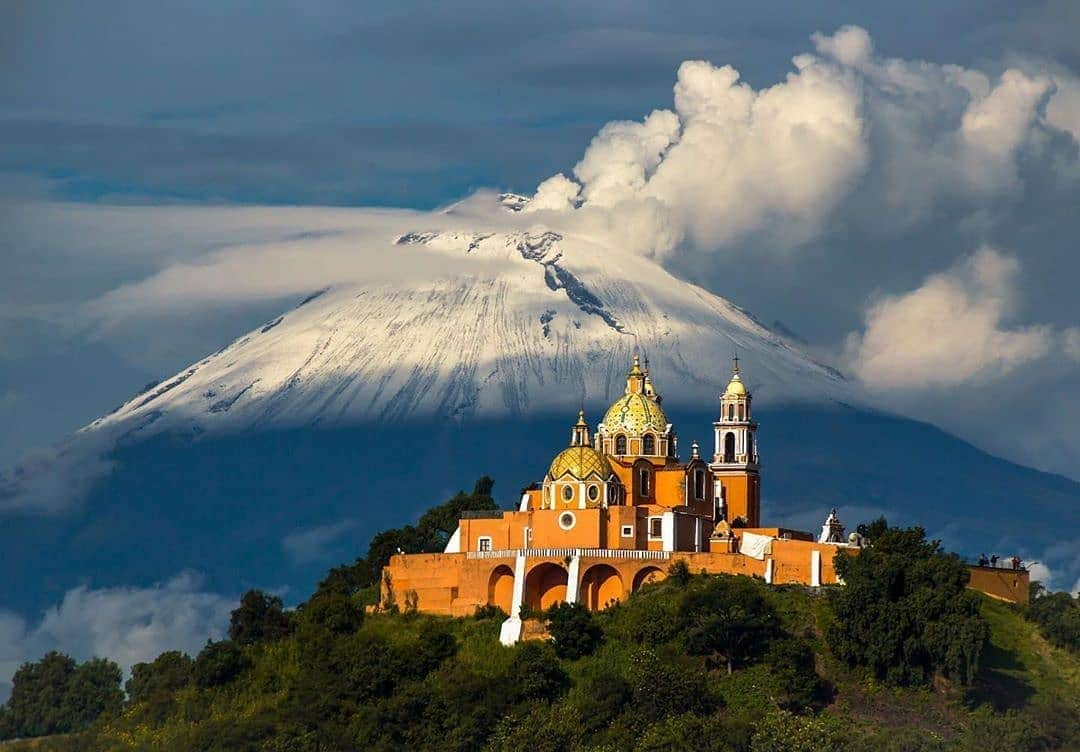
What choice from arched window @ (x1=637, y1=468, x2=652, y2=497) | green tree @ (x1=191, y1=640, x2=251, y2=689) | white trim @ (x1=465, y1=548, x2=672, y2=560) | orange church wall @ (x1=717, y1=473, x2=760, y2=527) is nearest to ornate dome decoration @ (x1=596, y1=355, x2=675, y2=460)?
arched window @ (x1=637, y1=468, x2=652, y2=497)

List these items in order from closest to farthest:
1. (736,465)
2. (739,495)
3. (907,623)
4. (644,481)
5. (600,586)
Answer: (907,623) < (600,586) < (644,481) < (739,495) < (736,465)

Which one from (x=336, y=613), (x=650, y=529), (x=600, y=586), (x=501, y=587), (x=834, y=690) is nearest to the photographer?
(x=834, y=690)

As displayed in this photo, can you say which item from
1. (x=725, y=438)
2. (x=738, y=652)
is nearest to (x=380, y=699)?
(x=738, y=652)

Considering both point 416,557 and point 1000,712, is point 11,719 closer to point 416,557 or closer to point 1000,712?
point 416,557

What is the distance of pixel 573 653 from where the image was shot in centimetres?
10462

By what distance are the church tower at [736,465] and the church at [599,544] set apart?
2332mm

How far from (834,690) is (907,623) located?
3.55 metres

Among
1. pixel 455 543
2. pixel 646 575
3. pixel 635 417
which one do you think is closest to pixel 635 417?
pixel 635 417

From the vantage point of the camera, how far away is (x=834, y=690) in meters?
103

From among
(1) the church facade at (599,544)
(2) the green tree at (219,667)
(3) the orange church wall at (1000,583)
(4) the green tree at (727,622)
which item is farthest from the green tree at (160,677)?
(3) the orange church wall at (1000,583)

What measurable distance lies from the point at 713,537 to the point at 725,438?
28.9ft

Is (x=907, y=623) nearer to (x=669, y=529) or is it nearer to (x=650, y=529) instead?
(x=669, y=529)

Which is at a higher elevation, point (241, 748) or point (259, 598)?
point (259, 598)

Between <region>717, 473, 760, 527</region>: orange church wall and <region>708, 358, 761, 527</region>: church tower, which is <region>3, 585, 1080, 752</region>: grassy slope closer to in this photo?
<region>708, 358, 761, 527</region>: church tower
